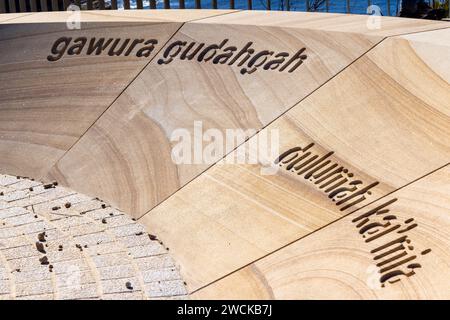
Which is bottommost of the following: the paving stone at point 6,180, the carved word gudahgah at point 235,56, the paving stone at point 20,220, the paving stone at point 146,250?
the paving stone at point 6,180

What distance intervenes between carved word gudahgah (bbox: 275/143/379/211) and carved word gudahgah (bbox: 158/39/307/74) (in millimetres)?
851

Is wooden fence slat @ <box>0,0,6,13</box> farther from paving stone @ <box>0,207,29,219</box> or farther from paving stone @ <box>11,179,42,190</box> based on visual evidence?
paving stone @ <box>0,207,29,219</box>

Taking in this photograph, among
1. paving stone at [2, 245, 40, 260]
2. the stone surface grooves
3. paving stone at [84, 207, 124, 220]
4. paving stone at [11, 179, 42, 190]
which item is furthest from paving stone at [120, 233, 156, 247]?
paving stone at [11, 179, 42, 190]

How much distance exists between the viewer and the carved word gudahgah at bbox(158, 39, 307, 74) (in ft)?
18.8

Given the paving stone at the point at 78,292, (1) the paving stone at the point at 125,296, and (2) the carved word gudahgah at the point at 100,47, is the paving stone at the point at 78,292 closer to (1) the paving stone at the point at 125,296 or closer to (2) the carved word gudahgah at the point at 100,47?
(1) the paving stone at the point at 125,296

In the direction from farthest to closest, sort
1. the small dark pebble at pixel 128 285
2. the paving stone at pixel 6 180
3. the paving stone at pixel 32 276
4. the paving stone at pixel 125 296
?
the paving stone at pixel 6 180 < the paving stone at pixel 32 276 < the small dark pebble at pixel 128 285 < the paving stone at pixel 125 296

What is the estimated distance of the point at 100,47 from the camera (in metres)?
6.72

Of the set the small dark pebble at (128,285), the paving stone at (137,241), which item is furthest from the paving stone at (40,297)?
the paving stone at (137,241)

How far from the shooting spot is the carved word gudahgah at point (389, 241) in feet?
12.7

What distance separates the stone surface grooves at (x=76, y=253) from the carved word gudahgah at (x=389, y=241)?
96 centimetres

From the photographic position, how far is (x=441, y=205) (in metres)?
4.16

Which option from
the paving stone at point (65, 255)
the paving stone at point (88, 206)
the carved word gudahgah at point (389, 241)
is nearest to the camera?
the carved word gudahgah at point (389, 241)

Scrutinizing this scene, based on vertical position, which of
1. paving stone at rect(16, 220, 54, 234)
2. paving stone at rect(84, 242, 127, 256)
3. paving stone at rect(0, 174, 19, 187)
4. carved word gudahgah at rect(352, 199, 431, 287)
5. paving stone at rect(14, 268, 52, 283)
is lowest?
paving stone at rect(0, 174, 19, 187)

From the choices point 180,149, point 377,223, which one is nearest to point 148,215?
point 180,149
